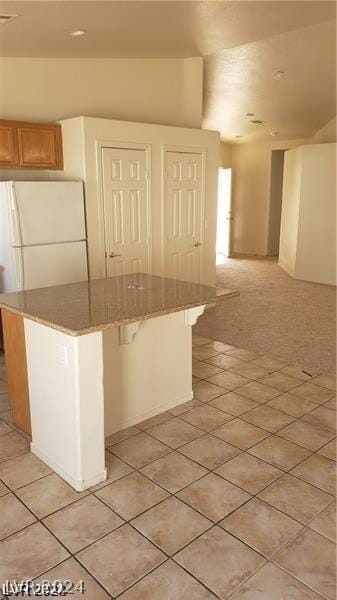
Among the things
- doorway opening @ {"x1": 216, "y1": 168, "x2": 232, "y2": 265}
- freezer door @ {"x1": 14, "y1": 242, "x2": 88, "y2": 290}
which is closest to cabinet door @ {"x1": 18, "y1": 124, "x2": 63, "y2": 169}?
freezer door @ {"x1": 14, "y1": 242, "x2": 88, "y2": 290}

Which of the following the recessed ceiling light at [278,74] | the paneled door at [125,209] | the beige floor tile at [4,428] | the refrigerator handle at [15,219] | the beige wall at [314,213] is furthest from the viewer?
the beige wall at [314,213]

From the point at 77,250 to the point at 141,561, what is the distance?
3.02 metres

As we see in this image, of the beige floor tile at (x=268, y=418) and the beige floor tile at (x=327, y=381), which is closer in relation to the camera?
the beige floor tile at (x=268, y=418)

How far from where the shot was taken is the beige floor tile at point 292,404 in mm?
3270

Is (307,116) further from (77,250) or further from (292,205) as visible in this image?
(77,250)

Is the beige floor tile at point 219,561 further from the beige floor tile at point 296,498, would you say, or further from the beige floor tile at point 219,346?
the beige floor tile at point 219,346

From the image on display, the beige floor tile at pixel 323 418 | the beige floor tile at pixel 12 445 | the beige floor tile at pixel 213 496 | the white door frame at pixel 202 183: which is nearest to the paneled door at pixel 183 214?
the white door frame at pixel 202 183

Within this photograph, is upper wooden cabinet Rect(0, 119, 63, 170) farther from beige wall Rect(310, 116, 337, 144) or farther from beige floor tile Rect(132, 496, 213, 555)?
beige wall Rect(310, 116, 337, 144)

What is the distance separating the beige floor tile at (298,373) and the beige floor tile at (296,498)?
58.8 inches

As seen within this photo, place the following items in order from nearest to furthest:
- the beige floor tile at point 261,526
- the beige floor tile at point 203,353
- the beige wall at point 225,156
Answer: the beige floor tile at point 261,526 < the beige floor tile at point 203,353 < the beige wall at point 225,156

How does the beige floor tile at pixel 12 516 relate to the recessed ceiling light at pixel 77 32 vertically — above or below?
below

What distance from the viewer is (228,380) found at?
12.4 feet

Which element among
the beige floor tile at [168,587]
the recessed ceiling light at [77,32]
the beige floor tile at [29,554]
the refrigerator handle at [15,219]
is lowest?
the beige floor tile at [168,587]

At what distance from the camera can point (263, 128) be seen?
28.8 feet
